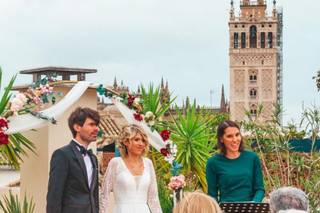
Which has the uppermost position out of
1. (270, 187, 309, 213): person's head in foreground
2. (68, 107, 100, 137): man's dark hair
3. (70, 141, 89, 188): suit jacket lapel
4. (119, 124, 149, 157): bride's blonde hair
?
(68, 107, 100, 137): man's dark hair

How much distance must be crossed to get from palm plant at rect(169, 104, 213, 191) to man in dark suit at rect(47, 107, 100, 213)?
3857 mm

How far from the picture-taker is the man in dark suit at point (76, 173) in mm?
4902

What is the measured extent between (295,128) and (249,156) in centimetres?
328

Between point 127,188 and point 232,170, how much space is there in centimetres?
72

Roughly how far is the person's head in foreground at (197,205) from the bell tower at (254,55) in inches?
4076

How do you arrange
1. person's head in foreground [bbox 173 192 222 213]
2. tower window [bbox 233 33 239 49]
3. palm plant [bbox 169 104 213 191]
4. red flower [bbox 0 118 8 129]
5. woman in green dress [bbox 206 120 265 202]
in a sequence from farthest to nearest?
1. tower window [bbox 233 33 239 49]
2. palm plant [bbox 169 104 213 191]
3. red flower [bbox 0 118 8 129]
4. woman in green dress [bbox 206 120 265 202]
5. person's head in foreground [bbox 173 192 222 213]

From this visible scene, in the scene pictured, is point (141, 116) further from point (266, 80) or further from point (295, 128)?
point (266, 80)

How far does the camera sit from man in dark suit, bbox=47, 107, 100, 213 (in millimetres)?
4902

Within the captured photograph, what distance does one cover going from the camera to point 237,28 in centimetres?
11850

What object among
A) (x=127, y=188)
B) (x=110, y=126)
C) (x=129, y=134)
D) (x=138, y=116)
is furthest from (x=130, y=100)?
(x=110, y=126)

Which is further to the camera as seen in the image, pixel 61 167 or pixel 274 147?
pixel 274 147

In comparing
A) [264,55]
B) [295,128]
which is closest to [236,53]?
[264,55]

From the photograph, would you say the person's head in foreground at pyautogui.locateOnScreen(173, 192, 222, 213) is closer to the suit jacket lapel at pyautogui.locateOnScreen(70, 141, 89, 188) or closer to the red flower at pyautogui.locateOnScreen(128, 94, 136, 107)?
the suit jacket lapel at pyautogui.locateOnScreen(70, 141, 89, 188)

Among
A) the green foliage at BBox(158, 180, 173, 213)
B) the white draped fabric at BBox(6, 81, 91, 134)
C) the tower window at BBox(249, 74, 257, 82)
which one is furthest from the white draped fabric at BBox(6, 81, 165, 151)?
the tower window at BBox(249, 74, 257, 82)
